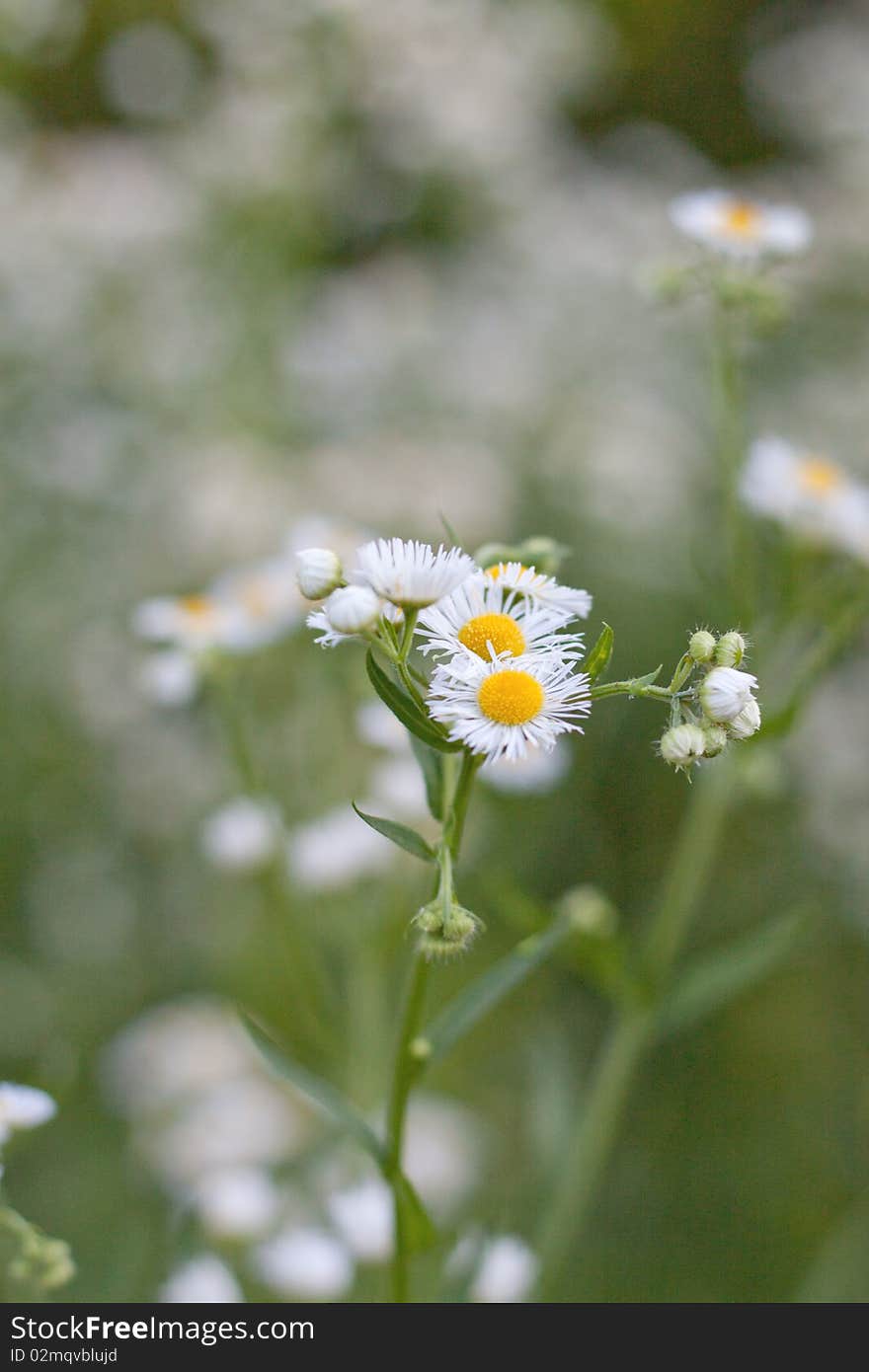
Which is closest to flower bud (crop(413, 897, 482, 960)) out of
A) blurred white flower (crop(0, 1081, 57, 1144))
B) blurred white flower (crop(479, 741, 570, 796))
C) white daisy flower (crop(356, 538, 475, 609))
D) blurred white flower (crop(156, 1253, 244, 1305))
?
white daisy flower (crop(356, 538, 475, 609))

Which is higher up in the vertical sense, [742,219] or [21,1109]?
[742,219]

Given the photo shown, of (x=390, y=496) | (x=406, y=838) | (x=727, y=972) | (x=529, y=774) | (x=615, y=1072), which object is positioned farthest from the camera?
(x=390, y=496)

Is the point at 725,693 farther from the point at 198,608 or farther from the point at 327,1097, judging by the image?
the point at 198,608

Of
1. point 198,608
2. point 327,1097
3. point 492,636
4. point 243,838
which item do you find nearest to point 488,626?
point 492,636

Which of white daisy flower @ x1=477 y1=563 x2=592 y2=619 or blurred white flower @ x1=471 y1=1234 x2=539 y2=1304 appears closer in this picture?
white daisy flower @ x1=477 y1=563 x2=592 y2=619

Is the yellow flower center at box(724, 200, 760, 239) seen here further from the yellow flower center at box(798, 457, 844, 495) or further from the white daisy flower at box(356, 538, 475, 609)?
the white daisy flower at box(356, 538, 475, 609)
